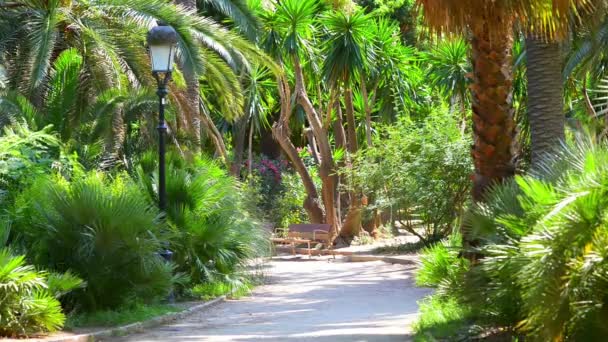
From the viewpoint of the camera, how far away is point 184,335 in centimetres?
1227

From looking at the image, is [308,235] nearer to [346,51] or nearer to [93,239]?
[346,51]

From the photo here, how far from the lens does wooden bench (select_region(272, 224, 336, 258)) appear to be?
3077 centimetres

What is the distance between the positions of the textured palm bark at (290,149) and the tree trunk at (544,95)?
770 inches

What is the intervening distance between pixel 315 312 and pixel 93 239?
A: 3.99 meters

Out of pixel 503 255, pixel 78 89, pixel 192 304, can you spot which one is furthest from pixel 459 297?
pixel 78 89

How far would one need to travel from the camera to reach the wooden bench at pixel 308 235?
30767 millimetres

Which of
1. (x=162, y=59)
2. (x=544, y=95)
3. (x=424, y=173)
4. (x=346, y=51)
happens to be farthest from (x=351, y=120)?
Result: (x=544, y=95)

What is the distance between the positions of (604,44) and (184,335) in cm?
1438

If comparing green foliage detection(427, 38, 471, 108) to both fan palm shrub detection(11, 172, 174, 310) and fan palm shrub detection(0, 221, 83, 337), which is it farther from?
fan palm shrub detection(0, 221, 83, 337)

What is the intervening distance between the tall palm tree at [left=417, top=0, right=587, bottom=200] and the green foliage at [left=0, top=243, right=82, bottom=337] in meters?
5.23

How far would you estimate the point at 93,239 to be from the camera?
12.8 metres

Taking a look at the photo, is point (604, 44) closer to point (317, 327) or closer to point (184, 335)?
point (317, 327)

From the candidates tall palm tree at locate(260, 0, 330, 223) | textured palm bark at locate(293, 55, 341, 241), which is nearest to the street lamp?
tall palm tree at locate(260, 0, 330, 223)

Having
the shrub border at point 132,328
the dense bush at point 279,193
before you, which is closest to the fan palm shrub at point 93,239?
the shrub border at point 132,328
